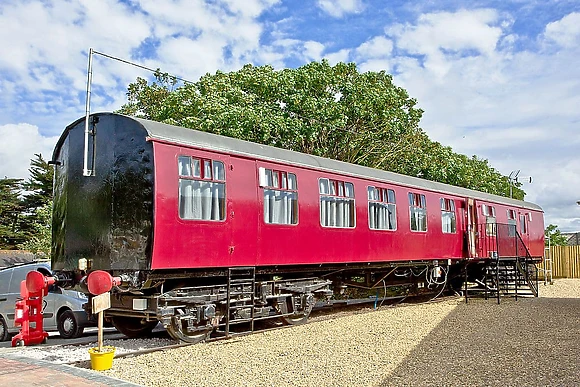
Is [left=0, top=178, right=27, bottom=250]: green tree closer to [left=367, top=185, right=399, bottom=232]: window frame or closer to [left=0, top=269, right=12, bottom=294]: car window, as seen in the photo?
[left=0, top=269, right=12, bottom=294]: car window

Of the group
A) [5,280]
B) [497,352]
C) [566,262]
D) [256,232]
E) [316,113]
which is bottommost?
[497,352]

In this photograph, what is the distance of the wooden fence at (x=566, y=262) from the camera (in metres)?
28.7

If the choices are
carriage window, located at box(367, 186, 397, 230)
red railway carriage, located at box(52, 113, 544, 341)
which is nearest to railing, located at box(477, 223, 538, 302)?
carriage window, located at box(367, 186, 397, 230)

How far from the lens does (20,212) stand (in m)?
35.6

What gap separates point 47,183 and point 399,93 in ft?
75.6

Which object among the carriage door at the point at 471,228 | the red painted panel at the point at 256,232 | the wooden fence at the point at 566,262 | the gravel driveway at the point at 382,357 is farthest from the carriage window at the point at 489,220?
the wooden fence at the point at 566,262

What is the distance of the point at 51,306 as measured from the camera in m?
11.2

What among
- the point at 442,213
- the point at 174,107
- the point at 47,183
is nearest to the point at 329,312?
the point at 442,213

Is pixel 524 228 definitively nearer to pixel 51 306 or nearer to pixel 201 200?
pixel 201 200

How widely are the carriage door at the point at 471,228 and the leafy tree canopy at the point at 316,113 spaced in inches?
203

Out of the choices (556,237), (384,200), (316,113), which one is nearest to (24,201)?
(316,113)

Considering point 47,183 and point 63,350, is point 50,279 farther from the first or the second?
point 47,183

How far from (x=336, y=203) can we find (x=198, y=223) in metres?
4.00

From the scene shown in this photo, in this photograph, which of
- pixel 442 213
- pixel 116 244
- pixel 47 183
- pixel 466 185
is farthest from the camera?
pixel 47 183
